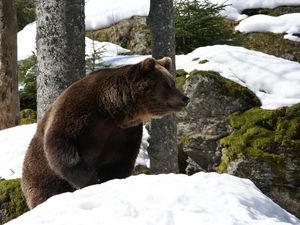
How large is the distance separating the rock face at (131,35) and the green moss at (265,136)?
20.5 feet

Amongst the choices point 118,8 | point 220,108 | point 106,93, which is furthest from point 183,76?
point 118,8

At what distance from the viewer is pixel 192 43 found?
11367 millimetres

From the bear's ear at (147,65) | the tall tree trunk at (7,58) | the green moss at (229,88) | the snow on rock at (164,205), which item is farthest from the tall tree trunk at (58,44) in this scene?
the tall tree trunk at (7,58)

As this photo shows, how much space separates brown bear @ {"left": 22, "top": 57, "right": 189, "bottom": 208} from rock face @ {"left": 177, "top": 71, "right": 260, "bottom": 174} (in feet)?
8.10

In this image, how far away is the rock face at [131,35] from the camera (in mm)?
13812

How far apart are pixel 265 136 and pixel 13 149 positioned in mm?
3317

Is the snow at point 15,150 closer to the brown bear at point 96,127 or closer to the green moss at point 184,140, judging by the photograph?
the green moss at point 184,140

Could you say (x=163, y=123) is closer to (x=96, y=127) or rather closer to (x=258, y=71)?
(x=258, y=71)

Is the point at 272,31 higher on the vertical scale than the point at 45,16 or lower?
lower

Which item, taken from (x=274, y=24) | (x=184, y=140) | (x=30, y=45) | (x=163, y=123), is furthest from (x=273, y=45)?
(x=30, y=45)

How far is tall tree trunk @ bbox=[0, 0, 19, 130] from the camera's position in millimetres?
11594

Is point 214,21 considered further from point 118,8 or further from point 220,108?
point 118,8

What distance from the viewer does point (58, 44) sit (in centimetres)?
626

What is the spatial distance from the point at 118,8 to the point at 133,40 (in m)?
1.52
